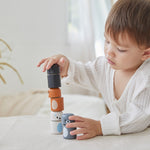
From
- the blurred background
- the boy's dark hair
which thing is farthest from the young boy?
the blurred background

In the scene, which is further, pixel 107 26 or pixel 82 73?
pixel 82 73

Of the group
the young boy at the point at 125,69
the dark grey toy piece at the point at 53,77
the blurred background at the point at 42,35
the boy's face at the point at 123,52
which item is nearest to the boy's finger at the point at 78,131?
the young boy at the point at 125,69

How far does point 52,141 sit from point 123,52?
1.26ft

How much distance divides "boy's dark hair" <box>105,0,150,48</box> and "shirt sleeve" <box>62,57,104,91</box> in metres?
0.23

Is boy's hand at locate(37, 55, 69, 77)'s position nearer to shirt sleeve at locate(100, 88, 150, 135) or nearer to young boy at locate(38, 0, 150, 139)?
young boy at locate(38, 0, 150, 139)

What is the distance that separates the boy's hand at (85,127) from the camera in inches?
29.7

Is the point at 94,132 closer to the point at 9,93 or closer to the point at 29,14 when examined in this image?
the point at 9,93

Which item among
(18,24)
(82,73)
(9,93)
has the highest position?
(18,24)

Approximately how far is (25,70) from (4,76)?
Answer: 285 millimetres

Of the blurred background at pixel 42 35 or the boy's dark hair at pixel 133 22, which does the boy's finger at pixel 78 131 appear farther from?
the blurred background at pixel 42 35


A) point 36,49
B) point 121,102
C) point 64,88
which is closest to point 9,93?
point 36,49

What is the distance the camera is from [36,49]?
6.79ft

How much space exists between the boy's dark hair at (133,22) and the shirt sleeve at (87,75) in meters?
0.23

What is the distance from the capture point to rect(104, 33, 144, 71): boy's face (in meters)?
0.86
